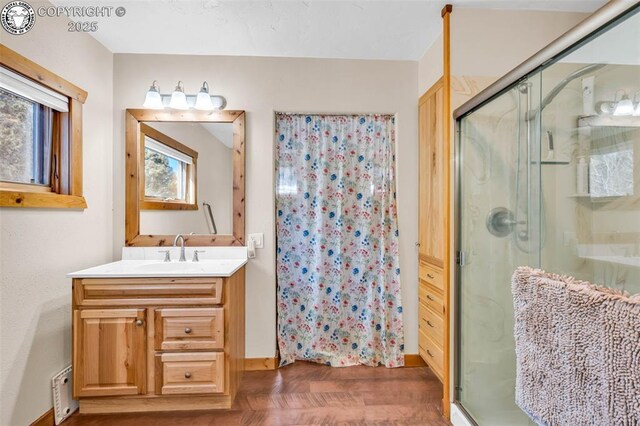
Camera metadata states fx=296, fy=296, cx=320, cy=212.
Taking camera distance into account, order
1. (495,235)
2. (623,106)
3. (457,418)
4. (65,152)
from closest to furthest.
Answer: (623,106) → (495,235) → (457,418) → (65,152)

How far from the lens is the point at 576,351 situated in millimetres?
887

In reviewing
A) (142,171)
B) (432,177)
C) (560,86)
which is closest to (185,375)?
(142,171)

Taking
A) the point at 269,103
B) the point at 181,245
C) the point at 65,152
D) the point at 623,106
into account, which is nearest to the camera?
the point at 623,106

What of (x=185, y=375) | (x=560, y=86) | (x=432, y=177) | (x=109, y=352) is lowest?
(x=185, y=375)

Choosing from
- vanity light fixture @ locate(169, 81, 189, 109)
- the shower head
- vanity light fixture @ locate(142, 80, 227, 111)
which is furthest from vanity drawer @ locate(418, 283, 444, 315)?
vanity light fixture @ locate(169, 81, 189, 109)

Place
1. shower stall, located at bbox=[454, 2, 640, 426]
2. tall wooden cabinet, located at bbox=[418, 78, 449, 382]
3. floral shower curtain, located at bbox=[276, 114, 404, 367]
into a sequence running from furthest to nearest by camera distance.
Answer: floral shower curtain, located at bbox=[276, 114, 404, 367]
tall wooden cabinet, located at bbox=[418, 78, 449, 382]
shower stall, located at bbox=[454, 2, 640, 426]

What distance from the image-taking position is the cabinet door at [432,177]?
202 cm

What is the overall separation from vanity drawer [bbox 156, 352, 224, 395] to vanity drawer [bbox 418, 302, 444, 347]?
1.43m

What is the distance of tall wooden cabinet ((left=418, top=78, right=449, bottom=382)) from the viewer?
196 centimetres

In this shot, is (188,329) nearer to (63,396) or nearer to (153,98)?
(63,396)

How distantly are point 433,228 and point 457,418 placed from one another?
45.9 inches

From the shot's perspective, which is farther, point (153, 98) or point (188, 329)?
point (153, 98)

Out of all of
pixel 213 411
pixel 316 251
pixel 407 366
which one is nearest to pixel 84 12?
pixel 316 251

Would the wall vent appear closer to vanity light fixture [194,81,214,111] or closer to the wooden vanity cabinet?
the wooden vanity cabinet
